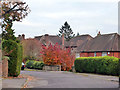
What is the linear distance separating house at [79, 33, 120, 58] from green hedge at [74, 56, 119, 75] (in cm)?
2047

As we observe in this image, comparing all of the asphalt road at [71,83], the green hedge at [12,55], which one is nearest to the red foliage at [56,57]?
the green hedge at [12,55]

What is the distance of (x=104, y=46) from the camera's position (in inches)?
2135

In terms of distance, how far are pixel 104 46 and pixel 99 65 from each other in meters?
27.6

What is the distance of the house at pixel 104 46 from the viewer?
5125cm

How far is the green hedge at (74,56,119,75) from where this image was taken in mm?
24953

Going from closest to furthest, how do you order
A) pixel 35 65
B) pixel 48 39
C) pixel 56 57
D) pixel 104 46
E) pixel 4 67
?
1. pixel 4 67
2. pixel 56 57
3. pixel 35 65
4. pixel 104 46
5. pixel 48 39

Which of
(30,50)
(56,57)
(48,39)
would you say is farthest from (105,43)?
(48,39)

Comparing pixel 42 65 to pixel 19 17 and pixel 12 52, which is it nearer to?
pixel 12 52

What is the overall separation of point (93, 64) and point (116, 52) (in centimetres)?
2358

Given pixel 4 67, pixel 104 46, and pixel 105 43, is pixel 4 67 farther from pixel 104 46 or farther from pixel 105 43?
pixel 105 43

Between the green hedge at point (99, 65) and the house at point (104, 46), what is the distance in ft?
67.2

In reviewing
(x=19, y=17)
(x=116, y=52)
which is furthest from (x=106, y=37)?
(x=19, y=17)

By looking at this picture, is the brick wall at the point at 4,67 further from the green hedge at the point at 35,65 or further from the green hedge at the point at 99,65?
the green hedge at the point at 35,65

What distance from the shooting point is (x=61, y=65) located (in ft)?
134
